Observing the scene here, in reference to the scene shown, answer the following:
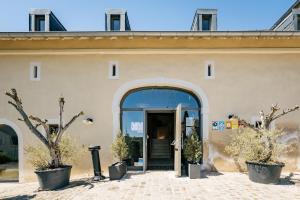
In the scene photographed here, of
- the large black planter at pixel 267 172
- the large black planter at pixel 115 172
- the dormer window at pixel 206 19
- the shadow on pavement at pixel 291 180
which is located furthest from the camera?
the dormer window at pixel 206 19

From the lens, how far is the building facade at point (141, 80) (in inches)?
336

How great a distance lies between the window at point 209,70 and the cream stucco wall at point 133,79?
Result: 0.48 ft

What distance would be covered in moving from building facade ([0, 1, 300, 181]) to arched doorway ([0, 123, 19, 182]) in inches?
16.6

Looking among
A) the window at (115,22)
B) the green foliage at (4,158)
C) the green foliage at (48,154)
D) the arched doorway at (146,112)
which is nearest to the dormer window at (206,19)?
the arched doorway at (146,112)

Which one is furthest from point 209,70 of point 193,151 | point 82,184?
point 82,184

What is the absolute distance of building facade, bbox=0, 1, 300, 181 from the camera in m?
8.52

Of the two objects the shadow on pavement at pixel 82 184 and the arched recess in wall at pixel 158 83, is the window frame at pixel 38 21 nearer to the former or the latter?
the arched recess in wall at pixel 158 83

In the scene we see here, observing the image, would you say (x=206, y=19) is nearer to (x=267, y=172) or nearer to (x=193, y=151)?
(x=193, y=151)

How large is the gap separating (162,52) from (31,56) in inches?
195

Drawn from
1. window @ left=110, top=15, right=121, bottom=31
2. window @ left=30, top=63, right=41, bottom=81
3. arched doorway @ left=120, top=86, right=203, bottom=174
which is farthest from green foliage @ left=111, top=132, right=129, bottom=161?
window @ left=110, top=15, right=121, bottom=31

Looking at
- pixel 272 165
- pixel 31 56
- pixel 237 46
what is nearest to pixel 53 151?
pixel 31 56

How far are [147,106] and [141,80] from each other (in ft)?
3.37

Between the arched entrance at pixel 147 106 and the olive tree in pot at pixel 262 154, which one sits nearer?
the olive tree in pot at pixel 262 154

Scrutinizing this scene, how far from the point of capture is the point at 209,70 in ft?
28.8
